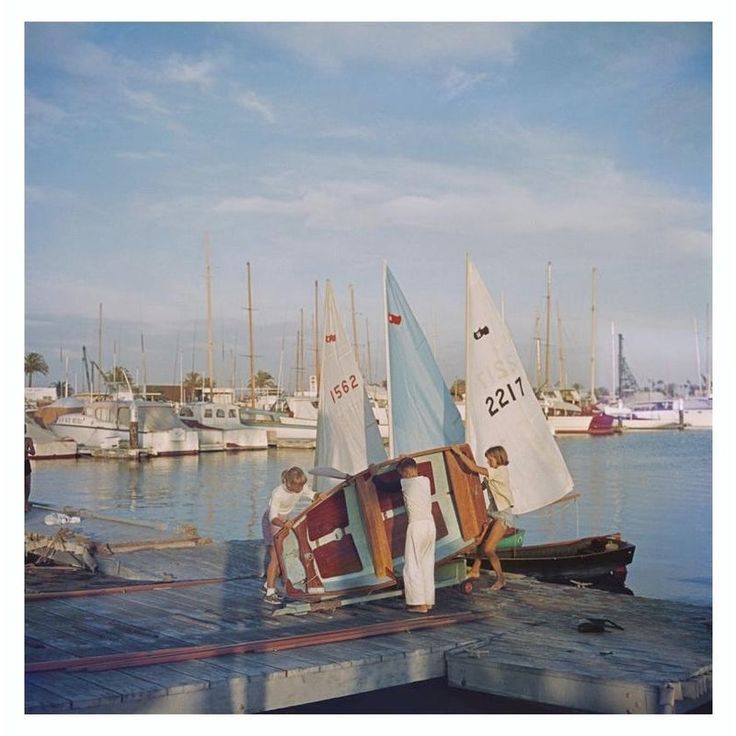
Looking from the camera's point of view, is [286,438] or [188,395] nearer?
[286,438]

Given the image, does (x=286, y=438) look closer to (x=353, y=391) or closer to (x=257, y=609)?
(x=353, y=391)

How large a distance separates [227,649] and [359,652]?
772 mm

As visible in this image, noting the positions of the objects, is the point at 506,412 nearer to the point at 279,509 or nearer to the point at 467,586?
the point at 467,586

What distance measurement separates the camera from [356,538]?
24.5ft

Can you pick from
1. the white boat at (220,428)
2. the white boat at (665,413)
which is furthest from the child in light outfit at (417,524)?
the white boat at (220,428)

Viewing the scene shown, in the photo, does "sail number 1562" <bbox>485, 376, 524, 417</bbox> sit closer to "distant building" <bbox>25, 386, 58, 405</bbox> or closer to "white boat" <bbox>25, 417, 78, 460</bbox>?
"distant building" <bbox>25, 386, 58, 405</bbox>

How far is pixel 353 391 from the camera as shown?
503 inches

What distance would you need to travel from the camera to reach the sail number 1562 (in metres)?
10.6

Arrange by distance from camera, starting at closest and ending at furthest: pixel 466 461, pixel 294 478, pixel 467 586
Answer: pixel 294 478 → pixel 466 461 → pixel 467 586

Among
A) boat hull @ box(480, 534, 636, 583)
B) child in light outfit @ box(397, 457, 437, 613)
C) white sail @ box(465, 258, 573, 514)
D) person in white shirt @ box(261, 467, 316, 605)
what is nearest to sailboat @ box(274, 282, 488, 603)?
person in white shirt @ box(261, 467, 316, 605)

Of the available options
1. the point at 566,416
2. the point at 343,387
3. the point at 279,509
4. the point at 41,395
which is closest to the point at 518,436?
the point at 343,387

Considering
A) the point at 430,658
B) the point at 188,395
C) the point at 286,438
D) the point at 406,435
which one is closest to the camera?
the point at 430,658
